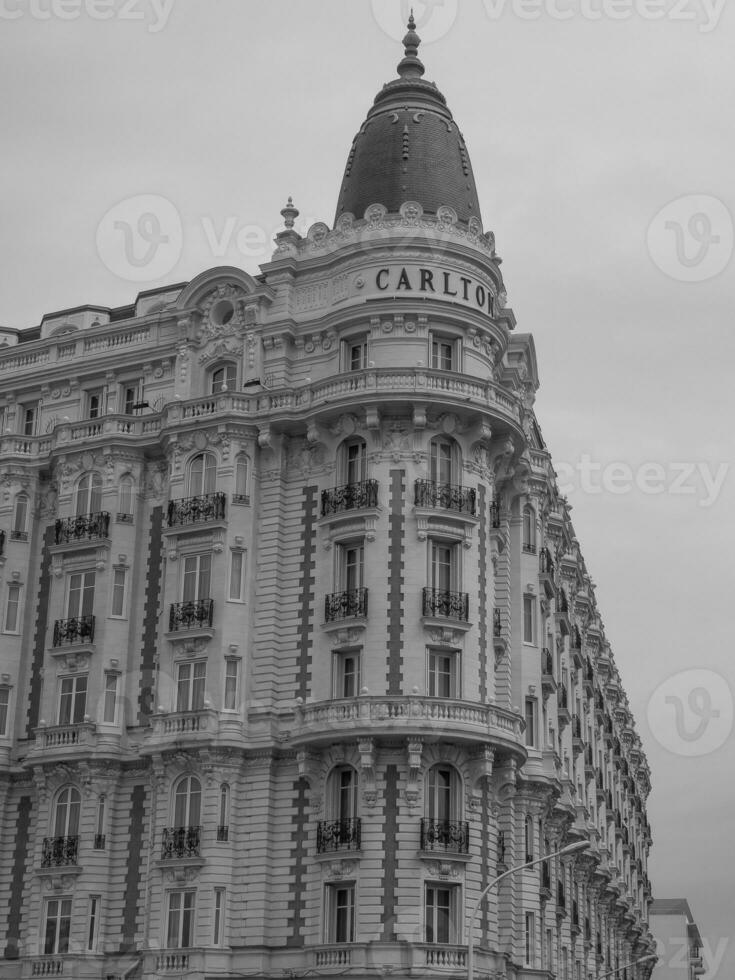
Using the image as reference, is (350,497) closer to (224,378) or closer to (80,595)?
(224,378)

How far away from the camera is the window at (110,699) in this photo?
61562mm

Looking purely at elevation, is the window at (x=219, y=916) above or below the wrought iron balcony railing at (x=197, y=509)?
below

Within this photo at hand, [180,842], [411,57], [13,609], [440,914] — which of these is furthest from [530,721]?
[411,57]

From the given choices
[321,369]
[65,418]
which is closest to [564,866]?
[321,369]

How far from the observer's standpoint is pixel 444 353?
62.1 metres

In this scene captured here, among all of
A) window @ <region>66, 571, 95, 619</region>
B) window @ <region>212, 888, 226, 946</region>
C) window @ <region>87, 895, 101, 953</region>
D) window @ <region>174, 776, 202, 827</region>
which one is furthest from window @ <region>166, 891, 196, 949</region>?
window @ <region>66, 571, 95, 619</region>

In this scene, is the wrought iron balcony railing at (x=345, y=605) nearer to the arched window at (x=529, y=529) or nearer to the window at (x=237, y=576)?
the window at (x=237, y=576)

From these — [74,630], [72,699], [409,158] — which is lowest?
[72,699]

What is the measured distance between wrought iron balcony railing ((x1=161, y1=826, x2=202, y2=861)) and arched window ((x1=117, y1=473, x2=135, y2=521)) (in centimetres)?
1463

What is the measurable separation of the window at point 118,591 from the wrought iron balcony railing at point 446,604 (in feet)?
47.7

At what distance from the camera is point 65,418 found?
226 feet

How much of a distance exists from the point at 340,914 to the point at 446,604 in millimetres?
12561

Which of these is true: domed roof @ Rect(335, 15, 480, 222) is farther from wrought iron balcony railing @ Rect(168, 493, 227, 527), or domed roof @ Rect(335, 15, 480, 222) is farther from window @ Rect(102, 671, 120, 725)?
window @ Rect(102, 671, 120, 725)

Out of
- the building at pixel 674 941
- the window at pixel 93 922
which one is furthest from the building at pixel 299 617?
the building at pixel 674 941
